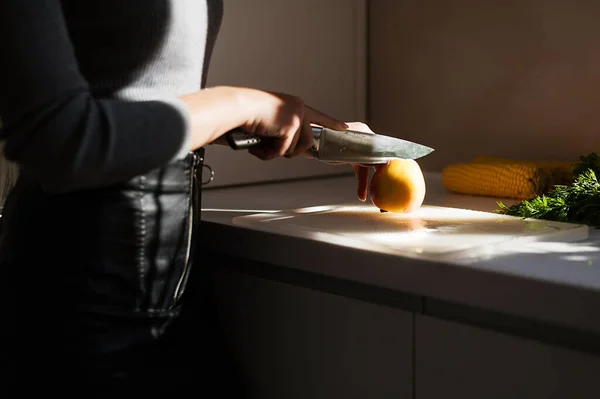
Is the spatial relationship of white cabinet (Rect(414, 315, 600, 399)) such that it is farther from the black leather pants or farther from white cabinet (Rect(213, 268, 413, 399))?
the black leather pants

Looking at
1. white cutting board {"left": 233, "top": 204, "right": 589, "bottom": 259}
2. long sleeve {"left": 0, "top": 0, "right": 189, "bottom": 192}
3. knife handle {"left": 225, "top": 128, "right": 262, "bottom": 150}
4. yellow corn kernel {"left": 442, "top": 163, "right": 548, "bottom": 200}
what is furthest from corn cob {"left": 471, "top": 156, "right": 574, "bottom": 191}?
long sleeve {"left": 0, "top": 0, "right": 189, "bottom": 192}

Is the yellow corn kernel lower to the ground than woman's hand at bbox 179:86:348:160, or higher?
lower

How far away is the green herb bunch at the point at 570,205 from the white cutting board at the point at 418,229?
→ 0.03 metres

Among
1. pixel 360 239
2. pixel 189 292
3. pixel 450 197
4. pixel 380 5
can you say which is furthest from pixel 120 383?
pixel 380 5

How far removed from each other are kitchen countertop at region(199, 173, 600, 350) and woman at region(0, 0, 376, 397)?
0.12 m

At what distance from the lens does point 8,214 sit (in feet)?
2.98

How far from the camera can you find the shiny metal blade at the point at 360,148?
1.00 metres

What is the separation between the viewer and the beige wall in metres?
1.46

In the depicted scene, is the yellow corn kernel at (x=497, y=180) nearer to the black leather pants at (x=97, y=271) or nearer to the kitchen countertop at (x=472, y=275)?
the kitchen countertop at (x=472, y=275)

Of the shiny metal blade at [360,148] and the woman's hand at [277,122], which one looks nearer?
the woman's hand at [277,122]

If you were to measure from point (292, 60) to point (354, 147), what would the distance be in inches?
27.1

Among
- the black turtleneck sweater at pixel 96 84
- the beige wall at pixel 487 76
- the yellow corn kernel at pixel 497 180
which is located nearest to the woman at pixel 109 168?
the black turtleneck sweater at pixel 96 84

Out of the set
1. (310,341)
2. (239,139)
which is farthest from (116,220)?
(310,341)

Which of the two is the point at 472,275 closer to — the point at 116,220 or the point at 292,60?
the point at 116,220
